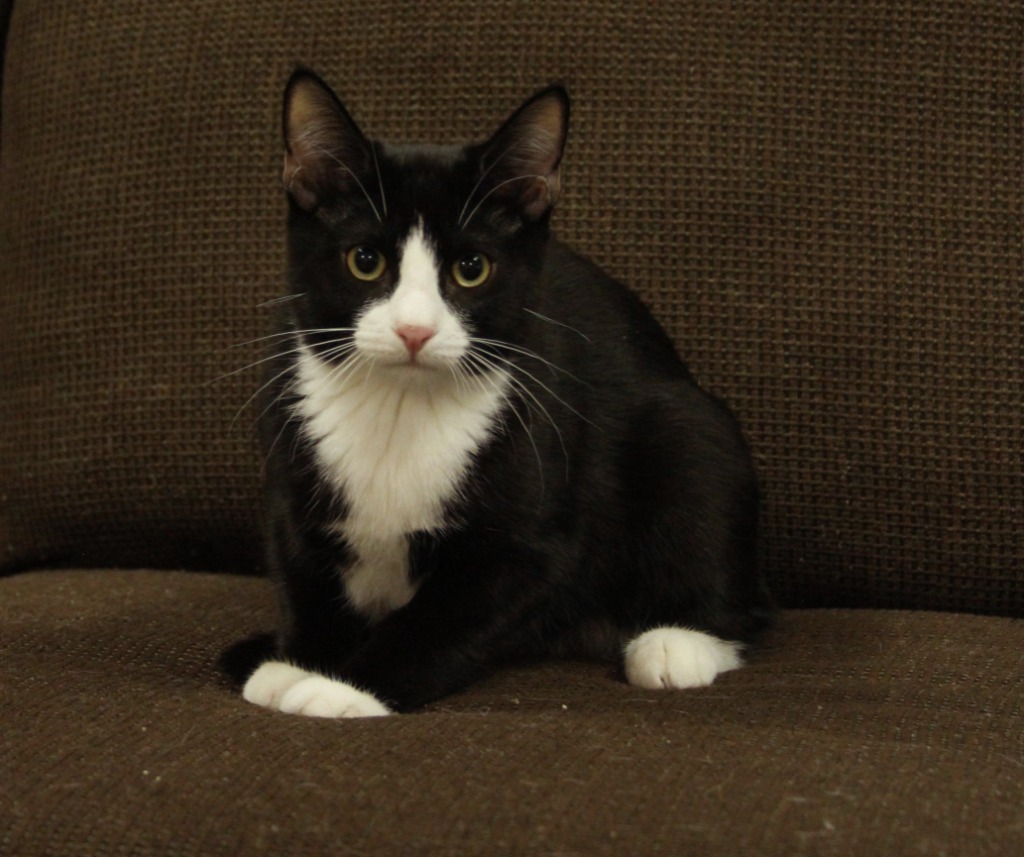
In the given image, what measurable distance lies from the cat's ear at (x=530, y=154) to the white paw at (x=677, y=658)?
0.50 m

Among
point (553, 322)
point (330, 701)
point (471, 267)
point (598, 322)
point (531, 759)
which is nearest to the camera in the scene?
Answer: point (531, 759)

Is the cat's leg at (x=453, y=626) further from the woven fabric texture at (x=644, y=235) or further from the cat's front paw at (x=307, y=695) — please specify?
the woven fabric texture at (x=644, y=235)

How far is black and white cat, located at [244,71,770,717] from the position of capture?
1318 millimetres

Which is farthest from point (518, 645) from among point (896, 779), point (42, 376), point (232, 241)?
point (42, 376)

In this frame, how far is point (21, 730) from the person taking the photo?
1158mm

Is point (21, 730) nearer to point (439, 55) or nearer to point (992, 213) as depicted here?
point (439, 55)

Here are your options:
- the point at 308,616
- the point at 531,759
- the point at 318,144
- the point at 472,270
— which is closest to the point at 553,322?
the point at 472,270

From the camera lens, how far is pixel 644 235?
5.94 feet

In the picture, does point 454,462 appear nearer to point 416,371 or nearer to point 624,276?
point 416,371

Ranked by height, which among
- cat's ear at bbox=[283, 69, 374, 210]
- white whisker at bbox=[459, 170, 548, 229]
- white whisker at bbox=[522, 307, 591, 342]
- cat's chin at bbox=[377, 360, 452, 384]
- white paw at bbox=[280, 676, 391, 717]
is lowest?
white paw at bbox=[280, 676, 391, 717]

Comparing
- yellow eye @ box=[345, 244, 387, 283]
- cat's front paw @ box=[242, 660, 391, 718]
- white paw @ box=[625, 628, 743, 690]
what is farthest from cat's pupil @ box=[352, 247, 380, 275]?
white paw @ box=[625, 628, 743, 690]

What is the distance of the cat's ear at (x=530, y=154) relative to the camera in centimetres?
135

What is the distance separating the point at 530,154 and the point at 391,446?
0.35 m

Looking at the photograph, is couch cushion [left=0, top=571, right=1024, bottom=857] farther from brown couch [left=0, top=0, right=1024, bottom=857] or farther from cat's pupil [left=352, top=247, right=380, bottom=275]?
cat's pupil [left=352, top=247, right=380, bottom=275]
